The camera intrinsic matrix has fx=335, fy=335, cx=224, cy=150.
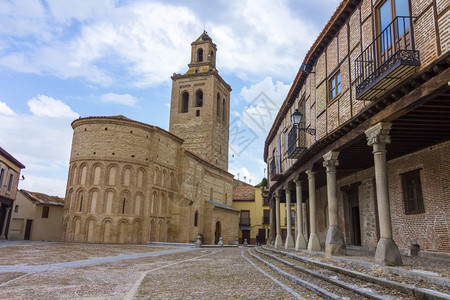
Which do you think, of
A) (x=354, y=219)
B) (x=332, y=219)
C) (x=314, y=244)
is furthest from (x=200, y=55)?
(x=332, y=219)

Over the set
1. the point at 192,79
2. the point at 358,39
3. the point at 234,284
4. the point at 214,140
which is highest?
the point at 192,79

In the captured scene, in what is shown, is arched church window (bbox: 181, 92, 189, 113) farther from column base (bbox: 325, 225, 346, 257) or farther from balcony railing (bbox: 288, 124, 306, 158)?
column base (bbox: 325, 225, 346, 257)

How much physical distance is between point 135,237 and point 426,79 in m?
23.4

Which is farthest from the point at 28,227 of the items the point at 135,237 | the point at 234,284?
the point at 234,284

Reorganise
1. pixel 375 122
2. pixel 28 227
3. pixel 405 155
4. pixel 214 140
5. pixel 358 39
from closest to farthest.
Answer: pixel 375 122, pixel 358 39, pixel 405 155, pixel 28 227, pixel 214 140

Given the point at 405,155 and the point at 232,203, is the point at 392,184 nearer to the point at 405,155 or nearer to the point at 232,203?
the point at 405,155

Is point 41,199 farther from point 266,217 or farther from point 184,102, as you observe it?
point 266,217

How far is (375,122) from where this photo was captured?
7.41 meters

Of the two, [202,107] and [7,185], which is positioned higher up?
[202,107]

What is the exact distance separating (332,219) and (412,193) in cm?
267

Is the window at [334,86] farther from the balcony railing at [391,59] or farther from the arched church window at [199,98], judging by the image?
the arched church window at [199,98]

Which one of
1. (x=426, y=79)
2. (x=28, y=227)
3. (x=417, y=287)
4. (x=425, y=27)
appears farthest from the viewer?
(x=28, y=227)

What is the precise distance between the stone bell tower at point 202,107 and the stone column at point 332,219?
32.2 meters

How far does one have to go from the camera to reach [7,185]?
27.3 m
